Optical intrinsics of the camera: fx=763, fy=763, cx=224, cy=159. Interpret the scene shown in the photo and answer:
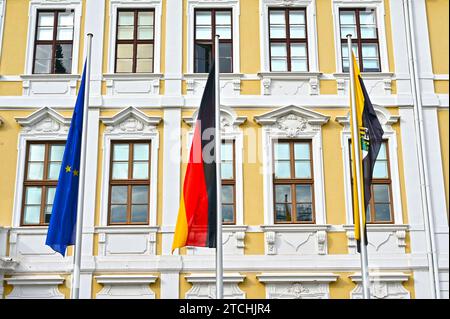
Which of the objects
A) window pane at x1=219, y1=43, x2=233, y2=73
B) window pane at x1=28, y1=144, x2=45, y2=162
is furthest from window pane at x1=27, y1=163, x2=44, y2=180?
window pane at x1=219, y1=43, x2=233, y2=73

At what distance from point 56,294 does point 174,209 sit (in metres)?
2.46

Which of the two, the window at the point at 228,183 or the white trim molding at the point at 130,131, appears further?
the white trim molding at the point at 130,131

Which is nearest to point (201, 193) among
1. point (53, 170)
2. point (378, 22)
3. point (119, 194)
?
point (119, 194)

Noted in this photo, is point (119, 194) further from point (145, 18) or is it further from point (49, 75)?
point (145, 18)

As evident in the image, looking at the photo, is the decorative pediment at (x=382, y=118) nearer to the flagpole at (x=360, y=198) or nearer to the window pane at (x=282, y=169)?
the window pane at (x=282, y=169)

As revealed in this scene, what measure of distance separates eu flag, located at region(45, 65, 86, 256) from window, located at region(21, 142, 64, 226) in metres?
1.84

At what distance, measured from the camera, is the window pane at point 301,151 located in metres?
13.7

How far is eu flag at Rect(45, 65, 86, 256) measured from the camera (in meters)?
11.5

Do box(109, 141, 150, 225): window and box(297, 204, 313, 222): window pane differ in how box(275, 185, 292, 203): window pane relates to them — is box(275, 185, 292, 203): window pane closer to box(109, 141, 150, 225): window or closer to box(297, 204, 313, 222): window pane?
box(297, 204, 313, 222): window pane

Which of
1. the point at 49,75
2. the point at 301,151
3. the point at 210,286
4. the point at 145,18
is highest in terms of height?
the point at 145,18

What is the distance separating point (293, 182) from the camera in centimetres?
1355

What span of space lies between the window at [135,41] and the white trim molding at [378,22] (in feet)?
11.4

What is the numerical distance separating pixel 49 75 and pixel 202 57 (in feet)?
9.40

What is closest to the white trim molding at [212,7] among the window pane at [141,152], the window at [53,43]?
the window pane at [141,152]
